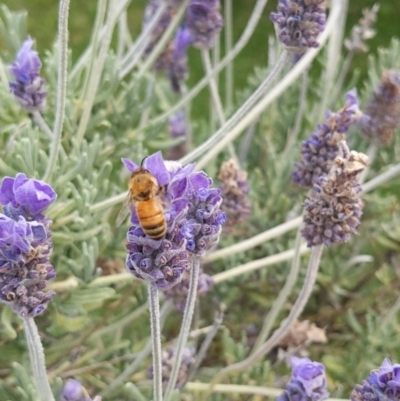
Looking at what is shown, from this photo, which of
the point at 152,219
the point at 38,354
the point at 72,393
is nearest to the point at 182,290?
the point at 72,393

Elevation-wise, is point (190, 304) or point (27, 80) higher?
point (27, 80)

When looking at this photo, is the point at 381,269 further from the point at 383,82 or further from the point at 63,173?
the point at 63,173

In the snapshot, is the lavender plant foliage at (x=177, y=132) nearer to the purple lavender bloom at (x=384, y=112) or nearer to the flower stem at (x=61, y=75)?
the purple lavender bloom at (x=384, y=112)

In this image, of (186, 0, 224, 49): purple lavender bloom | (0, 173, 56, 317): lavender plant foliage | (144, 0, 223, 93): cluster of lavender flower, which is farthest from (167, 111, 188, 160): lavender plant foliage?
(0, 173, 56, 317): lavender plant foliage

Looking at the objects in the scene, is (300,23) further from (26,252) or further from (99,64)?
(26,252)

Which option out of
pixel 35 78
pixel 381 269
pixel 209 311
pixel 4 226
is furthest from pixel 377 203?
pixel 4 226
